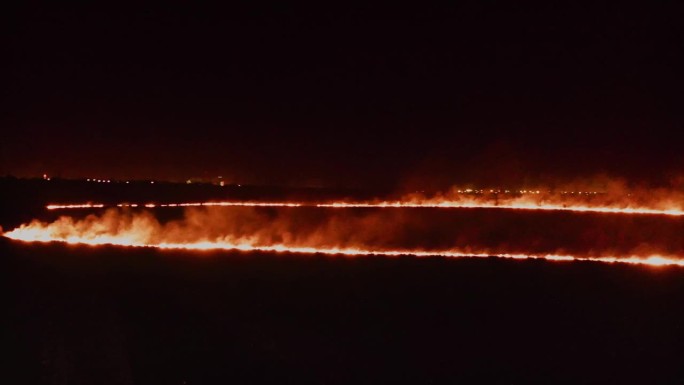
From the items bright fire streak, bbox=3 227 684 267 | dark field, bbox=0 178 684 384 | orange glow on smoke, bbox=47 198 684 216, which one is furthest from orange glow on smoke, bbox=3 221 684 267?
orange glow on smoke, bbox=47 198 684 216

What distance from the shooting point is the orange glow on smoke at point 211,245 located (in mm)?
10711

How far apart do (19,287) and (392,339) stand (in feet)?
13.6

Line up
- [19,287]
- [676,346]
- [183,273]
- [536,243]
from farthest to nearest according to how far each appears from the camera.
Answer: [536,243]
[183,273]
[19,287]
[676,346]

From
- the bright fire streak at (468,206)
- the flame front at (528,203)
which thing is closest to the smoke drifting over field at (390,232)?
the bright fire streak at (468,206)

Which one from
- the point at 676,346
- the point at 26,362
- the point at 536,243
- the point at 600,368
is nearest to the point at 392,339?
the point at 600,368

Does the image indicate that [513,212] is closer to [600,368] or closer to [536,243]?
[536,243]

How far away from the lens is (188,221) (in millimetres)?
13633

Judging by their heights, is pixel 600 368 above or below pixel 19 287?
below

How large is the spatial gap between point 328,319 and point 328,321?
0.15ft

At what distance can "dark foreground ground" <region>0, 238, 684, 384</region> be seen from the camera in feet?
22.5

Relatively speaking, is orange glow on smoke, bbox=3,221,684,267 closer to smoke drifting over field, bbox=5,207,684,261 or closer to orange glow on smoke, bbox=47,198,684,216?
Answer: smoke drifting over field, bbox=5,207,684,261

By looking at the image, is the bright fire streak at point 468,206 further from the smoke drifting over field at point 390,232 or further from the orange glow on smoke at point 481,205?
the smoke drifting over field at point 390,232

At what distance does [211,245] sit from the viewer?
450 inches

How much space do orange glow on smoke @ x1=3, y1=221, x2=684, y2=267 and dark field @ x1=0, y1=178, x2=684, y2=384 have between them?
2.05 feet
